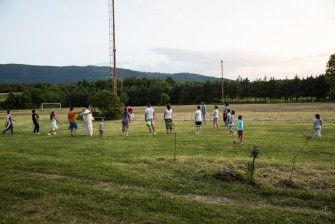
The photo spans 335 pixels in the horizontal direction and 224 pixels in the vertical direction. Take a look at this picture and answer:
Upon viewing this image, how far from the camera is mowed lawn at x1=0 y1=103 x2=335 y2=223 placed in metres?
11.9

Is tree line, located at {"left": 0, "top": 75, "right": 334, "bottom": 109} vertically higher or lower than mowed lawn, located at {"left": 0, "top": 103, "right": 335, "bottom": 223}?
higher

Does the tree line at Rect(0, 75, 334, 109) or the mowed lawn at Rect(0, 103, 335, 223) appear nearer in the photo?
the mowed lawn at Rect(0, 103, 335, 223)

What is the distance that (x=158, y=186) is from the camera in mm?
14602

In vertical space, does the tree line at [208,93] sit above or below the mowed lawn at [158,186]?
above

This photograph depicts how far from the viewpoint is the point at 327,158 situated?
64.8 feet

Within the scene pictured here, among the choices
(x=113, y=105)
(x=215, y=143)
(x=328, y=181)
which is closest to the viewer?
A: (x=328, y=181)

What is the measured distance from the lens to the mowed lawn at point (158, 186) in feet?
39.2

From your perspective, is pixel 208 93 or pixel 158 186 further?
pixel 208 93

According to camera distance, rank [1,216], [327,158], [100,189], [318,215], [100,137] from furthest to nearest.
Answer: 1. [100,137]
2. [327,158]
3. [100,189]
4. [318,215]
5. [1,216]

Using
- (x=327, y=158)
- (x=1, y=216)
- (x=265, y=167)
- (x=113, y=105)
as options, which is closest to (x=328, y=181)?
(x=265, y=167)

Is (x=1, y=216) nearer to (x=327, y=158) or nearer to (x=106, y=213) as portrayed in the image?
(x=106, y=213)

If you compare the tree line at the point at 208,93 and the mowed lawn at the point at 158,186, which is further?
the tree line at the point at 208,93

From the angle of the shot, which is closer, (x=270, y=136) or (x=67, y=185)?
(x=67, y=185)

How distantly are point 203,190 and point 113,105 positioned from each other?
125ft
